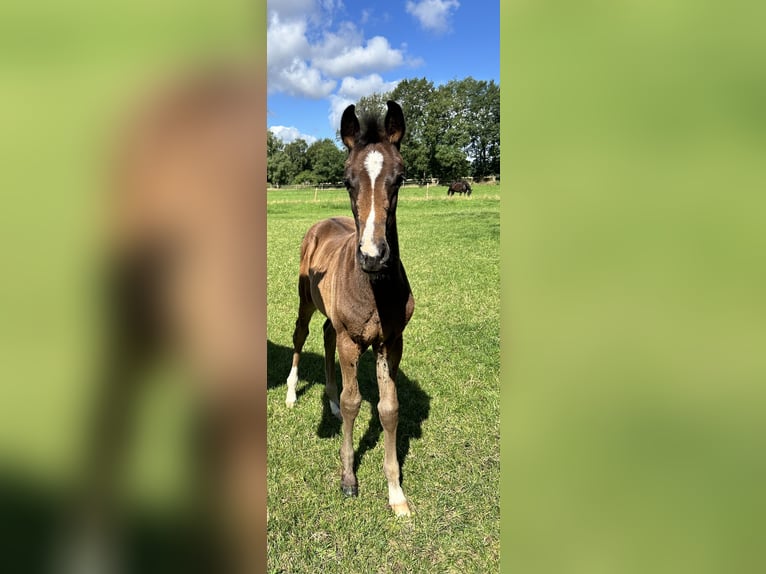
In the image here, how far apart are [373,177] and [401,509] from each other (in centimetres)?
227

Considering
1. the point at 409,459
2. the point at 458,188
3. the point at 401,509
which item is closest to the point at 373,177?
the point at 401,509

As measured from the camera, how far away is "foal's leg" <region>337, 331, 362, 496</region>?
3172mm

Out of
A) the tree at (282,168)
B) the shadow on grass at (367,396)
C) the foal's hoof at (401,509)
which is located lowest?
the foal's hoof at (401,509)

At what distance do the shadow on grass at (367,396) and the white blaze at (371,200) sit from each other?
2178 mm

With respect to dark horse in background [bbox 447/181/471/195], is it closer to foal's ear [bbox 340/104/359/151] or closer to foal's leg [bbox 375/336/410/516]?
foal's leg [bbox 375/336/410/516]

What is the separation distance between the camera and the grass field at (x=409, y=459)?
2.76m

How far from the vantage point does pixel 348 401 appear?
3338 millimetres

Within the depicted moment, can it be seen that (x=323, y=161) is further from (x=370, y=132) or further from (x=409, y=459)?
(x=370, y=132)

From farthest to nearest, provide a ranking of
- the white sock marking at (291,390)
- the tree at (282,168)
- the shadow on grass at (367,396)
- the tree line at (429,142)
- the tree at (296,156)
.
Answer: the tree at (296,156), the tree at (282,168), the tree line at (429,142), the white sock marking at (291,390), the shadow on grass at (367,396)
